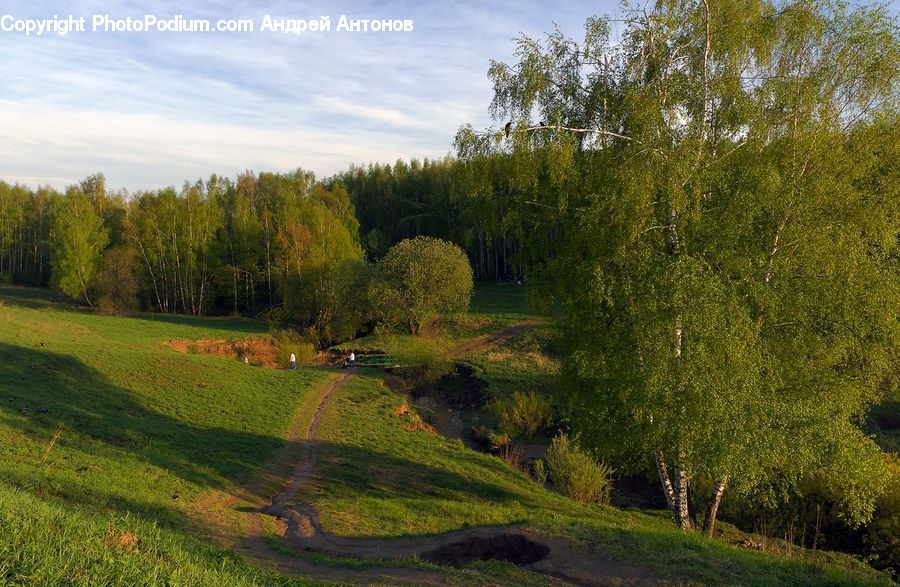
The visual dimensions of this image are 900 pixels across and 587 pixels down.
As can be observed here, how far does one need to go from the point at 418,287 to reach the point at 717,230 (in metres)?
A: 35.5

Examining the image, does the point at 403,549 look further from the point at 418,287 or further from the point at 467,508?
the point at 418,287

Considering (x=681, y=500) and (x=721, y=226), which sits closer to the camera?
(x=721, y=226)

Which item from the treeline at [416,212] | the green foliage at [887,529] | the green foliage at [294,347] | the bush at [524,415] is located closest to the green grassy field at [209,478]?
the green foliage at [887,529]

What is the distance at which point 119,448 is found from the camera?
1897cm

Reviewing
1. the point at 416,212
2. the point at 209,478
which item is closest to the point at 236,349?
the point at 209,478

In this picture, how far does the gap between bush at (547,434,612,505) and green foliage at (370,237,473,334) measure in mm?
28265

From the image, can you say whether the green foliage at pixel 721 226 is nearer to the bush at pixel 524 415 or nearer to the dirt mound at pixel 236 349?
the bush at pixel 524 415

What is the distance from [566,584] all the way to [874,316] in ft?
32.7

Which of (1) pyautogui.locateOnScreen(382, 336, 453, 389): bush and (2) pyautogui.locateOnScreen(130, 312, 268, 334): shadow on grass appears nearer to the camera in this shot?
(1) pyautogui.locateOnScreen(382, 336, 453, 389): bush

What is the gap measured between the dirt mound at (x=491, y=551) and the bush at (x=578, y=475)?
300 inches

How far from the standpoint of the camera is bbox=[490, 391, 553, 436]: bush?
2988 centimetres

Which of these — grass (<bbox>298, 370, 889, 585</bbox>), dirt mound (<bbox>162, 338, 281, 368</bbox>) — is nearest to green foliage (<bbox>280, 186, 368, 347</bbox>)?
dirt mound (<bbox>162, 338, 281, 368</bbox>)

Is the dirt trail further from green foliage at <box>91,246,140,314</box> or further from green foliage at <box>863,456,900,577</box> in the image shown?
green foliage at <box>91,246,140,314</box>

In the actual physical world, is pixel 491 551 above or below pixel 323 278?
below
